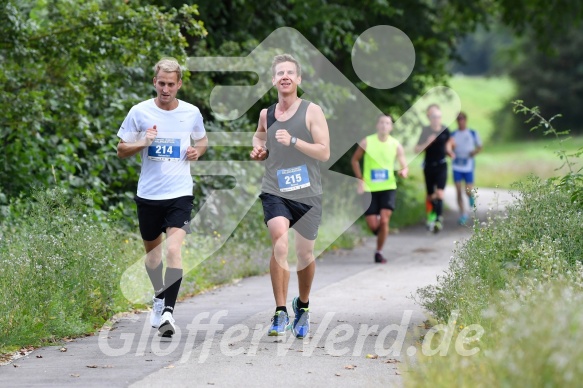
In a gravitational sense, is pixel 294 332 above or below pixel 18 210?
below

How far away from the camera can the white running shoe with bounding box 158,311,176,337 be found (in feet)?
29.1

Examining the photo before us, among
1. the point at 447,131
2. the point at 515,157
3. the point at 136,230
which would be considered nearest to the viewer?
the point at 136,230

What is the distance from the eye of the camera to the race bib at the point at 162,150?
29.8 feet

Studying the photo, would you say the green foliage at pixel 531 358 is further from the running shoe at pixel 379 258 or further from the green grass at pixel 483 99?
the green grass at pixel 483 99

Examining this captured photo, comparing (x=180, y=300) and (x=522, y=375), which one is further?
(x=180, y=300)

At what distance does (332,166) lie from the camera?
21.6 metres

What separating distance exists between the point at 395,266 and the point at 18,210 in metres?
5.19

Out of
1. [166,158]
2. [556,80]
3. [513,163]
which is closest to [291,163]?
[166,158]

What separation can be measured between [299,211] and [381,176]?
670 cm

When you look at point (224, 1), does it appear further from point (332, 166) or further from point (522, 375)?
point (522, 375)

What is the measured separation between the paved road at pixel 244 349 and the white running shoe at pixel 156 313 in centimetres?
14

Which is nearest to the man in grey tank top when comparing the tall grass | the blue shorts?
the tall grass

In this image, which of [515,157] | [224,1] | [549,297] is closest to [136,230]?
[224,1]

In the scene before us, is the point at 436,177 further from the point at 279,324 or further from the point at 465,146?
the point at 279,324
